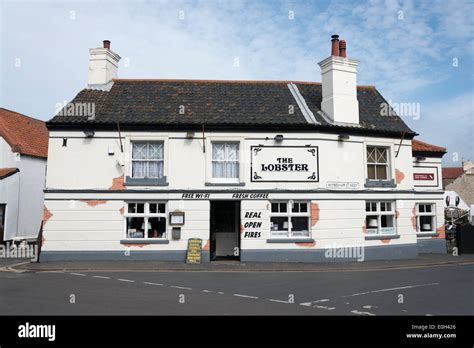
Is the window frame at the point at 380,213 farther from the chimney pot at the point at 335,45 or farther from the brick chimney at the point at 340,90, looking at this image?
the chimney pot at the point at 335,45

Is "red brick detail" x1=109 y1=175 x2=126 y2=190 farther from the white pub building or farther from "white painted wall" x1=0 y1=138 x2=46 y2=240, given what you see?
"white painted wall" x1=0 y1=138 x2=46 y2=240

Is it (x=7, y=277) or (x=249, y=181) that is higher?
(x=249, y=181)

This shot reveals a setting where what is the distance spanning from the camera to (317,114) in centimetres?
1784

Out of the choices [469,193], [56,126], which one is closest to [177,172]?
[56,126]

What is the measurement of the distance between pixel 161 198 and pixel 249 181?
379cm

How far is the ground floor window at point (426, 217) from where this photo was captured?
2017 centimetres

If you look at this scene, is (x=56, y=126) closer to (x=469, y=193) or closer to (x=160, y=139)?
(x=160, y=139)

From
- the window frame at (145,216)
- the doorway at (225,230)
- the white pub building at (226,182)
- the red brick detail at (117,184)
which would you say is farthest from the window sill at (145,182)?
the doorway at (225,230)

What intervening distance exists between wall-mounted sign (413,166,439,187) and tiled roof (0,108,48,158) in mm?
22013

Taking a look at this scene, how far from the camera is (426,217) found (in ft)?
67.2

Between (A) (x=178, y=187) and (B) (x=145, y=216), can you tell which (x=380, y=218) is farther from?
(B) (x=145, y=216)

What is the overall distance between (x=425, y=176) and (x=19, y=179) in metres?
22.7

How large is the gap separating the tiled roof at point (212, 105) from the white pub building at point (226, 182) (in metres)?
0.09
